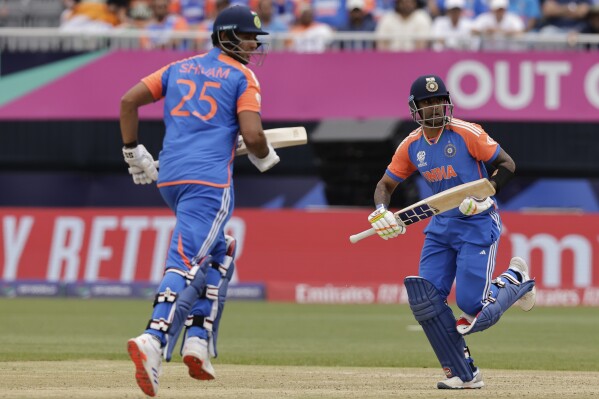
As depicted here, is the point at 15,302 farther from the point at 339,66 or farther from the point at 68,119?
the point at 339,66

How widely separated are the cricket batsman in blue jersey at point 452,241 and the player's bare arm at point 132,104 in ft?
5.12

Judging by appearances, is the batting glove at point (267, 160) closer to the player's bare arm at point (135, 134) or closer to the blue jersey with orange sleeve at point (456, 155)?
the player's bare arm at point (135, 134)

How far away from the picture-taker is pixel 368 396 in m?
7.37

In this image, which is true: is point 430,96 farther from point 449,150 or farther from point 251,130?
point 251,130

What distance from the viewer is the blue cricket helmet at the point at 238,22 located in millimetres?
7820

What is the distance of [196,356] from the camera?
296 inches

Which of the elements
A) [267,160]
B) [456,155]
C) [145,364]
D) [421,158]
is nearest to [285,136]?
[267,160]

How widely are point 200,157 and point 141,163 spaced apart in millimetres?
513

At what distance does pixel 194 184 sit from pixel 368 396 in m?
1.56

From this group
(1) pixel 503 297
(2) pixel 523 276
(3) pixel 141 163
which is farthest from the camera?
(2) pixel 523 276

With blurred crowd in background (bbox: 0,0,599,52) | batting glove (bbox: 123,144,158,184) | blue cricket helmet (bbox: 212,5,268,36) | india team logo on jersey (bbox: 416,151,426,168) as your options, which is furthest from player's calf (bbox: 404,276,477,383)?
blurred crowd in background (bbox: 0,0,599,52)

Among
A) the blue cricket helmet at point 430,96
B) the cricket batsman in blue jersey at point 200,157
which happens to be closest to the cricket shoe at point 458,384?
the cricket batsman in blue jersey at point 200,157

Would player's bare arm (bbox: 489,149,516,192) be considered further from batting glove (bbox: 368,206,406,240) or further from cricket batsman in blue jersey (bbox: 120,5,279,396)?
cricket batsman in blue jersey (bbox: 120,5,279,396)

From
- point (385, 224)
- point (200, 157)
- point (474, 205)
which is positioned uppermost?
point (200, 157)
